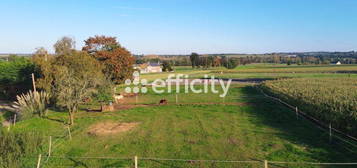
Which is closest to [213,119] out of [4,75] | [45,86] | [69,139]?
[69,139]

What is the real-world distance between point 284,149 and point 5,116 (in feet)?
69.6

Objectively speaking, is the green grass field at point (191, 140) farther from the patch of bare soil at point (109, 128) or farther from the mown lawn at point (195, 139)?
the patch of bare soil at point (109, 128)

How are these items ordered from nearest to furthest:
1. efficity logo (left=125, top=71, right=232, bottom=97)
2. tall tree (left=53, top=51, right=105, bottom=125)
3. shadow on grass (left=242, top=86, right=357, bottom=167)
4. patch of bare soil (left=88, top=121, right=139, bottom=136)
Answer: shadow on grass (left=242, top=86, right=357, bottom=167) < patch of bare soil (left=88, top=121, right=139, bottom=136) < tall tree (left=53, top=51, right=105, bottom=125) < efficity logo (left=125, top=71, right=232, bottom=97)

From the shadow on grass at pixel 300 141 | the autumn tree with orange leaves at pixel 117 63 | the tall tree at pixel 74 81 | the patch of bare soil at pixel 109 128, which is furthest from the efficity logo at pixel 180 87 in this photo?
the patch of bare soil at pixel 109 128

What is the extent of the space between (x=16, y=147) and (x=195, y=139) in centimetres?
739

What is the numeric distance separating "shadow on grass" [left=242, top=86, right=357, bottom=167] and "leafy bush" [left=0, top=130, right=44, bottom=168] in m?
8.91

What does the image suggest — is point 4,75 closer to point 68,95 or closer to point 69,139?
point 68,95

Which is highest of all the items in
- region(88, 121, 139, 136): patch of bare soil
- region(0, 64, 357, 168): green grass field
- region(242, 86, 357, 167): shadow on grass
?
region(242, 86, 357, 167): shadow on grass

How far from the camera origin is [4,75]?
2781 cm

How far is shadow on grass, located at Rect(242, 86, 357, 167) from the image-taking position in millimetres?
9344

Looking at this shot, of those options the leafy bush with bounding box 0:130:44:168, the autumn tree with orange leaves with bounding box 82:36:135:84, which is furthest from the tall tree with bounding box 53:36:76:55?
the leafy bush with bounding box 0:130:44:168

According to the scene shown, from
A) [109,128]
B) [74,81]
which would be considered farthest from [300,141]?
[74,81]

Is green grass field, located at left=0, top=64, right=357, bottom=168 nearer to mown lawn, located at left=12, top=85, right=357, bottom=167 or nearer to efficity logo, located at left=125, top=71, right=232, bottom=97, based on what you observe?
mown lawn, located at left=12, top=85, right=357, bottom=167

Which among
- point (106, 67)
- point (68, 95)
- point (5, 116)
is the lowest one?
point (5, 116)
